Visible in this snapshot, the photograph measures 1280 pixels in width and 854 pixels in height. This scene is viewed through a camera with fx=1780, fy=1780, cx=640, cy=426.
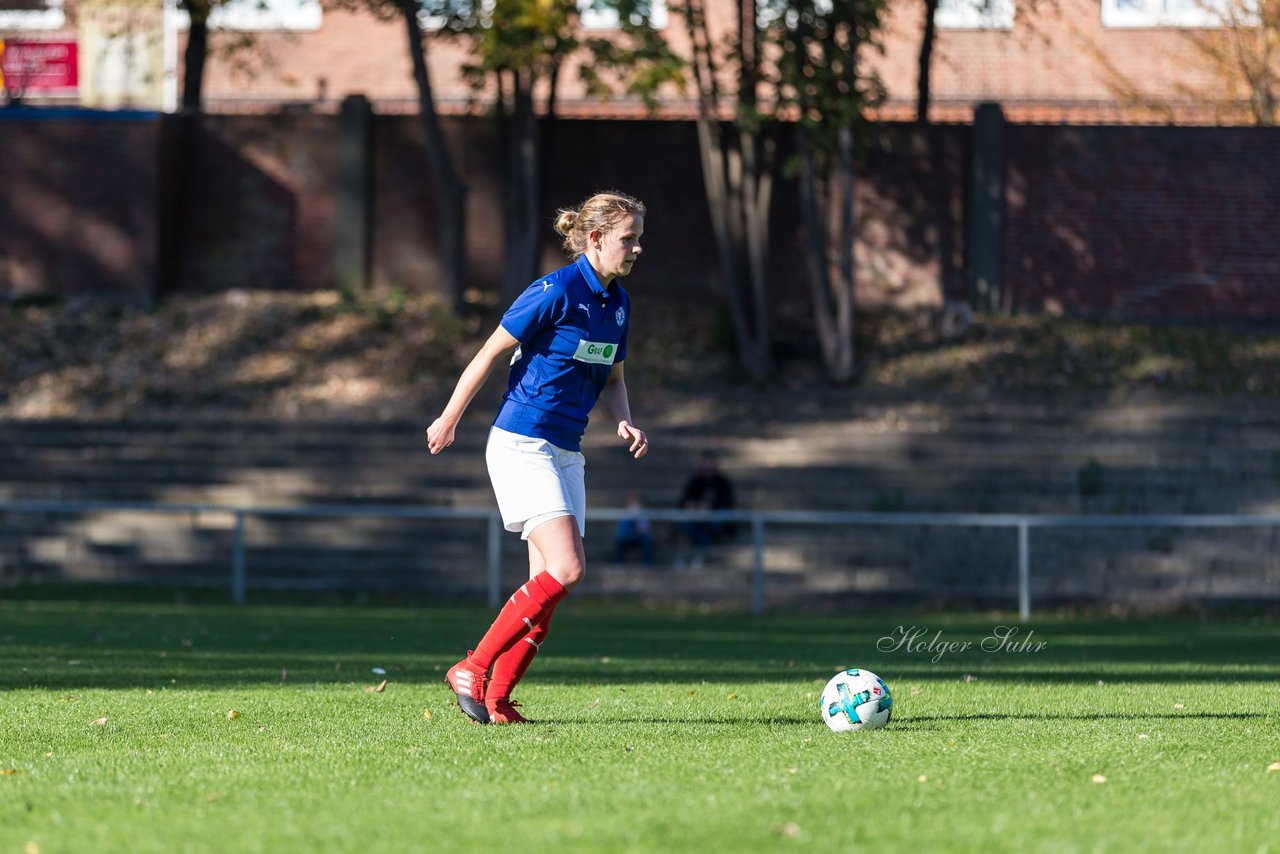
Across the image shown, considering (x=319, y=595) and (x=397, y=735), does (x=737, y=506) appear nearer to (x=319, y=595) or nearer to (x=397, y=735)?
(x=319, y=595)

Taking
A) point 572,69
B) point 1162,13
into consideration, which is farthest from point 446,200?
point 1162,13

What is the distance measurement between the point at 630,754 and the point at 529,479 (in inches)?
50.3

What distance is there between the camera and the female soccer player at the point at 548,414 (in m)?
7.02

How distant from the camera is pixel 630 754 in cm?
629

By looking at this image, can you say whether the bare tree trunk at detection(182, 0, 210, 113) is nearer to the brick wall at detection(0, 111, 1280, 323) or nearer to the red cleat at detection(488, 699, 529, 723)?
the brick wall at detection(0, 111, 1280, 323)

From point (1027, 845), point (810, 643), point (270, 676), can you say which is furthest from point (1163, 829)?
point (810, 643)

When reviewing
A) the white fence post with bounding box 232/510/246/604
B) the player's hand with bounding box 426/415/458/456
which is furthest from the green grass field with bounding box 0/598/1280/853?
the white fence post with bounding box 232/510/246/604

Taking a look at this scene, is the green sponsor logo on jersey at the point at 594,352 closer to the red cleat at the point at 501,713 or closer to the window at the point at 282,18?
the red cleat at the point at 501,713

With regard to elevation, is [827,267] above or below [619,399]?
below

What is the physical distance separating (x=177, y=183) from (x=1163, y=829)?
24.9m

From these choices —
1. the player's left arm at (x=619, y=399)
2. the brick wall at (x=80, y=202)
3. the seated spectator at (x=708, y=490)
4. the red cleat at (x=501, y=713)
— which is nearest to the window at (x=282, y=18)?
the brick wall at (x=80, y=202)

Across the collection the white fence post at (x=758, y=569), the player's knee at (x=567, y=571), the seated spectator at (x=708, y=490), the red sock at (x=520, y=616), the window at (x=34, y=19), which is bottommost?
the white fence post at (x=758, y=569)

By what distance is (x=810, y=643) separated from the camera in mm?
13641

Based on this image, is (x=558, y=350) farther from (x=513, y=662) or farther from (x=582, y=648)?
(x=582, y=648)
